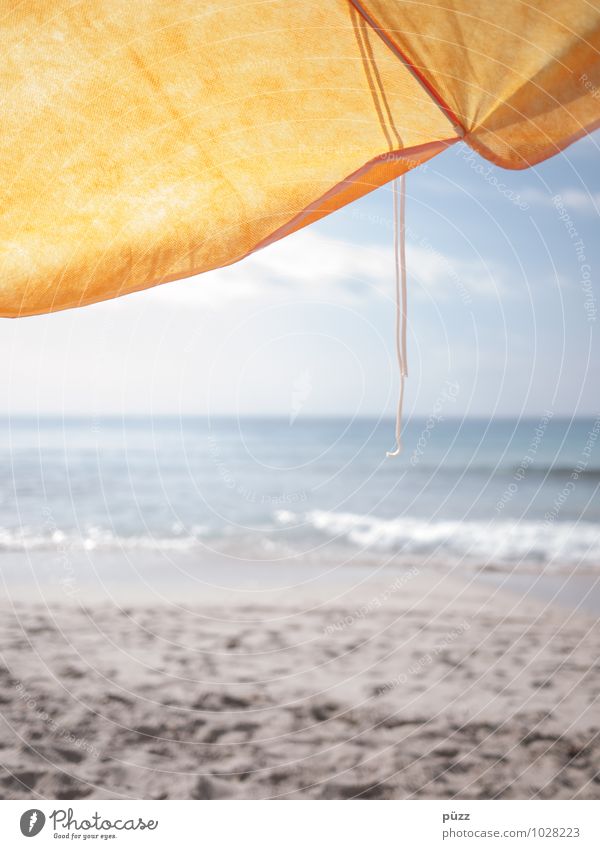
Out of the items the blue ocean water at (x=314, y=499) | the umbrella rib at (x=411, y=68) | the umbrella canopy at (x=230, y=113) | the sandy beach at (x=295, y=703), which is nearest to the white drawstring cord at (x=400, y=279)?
the umbrella canopy at (x=230, y=113)

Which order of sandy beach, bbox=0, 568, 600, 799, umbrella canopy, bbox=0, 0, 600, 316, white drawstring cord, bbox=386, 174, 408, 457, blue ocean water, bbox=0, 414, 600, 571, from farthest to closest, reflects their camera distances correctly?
blue ocean water, bbox=0, 414, 600, 571 → sandy beach, bbox=0, 568, 600, 799 → white drawstring cord, bbox=386, 174, 408, 457 → umbrella canopy, bbox=0, 0, 600, 316

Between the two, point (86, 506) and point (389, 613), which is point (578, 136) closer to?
point (389, 613)

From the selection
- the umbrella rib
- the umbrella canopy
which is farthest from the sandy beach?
the umbrella rib

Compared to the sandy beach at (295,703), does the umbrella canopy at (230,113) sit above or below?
above

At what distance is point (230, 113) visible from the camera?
1.23 m

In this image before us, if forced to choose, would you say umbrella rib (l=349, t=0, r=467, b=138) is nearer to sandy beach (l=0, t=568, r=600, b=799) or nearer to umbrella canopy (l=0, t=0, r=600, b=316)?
umbrella canopy (l=0, t=0, r=600, b=316)

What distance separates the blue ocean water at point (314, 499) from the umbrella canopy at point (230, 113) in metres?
4.55

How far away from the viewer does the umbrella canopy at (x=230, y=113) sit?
101 cm

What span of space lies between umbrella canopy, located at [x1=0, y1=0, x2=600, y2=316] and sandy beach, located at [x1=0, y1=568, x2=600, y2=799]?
51.4 inches

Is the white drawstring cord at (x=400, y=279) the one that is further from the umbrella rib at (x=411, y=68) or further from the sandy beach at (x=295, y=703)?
the sandy beach at (x=295, y=703)

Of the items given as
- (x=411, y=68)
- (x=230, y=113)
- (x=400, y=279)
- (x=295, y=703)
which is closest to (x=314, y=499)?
(x=295, y=703)

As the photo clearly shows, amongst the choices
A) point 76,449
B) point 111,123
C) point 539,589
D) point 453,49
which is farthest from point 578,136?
point 76,449

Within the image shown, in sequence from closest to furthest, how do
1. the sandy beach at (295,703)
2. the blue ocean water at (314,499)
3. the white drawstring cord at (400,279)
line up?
the white drawstring cord at (400,279), the sandy beach at (295,703), the blue ocean water at (314,499)

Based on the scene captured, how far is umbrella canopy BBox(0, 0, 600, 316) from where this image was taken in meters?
1.01
